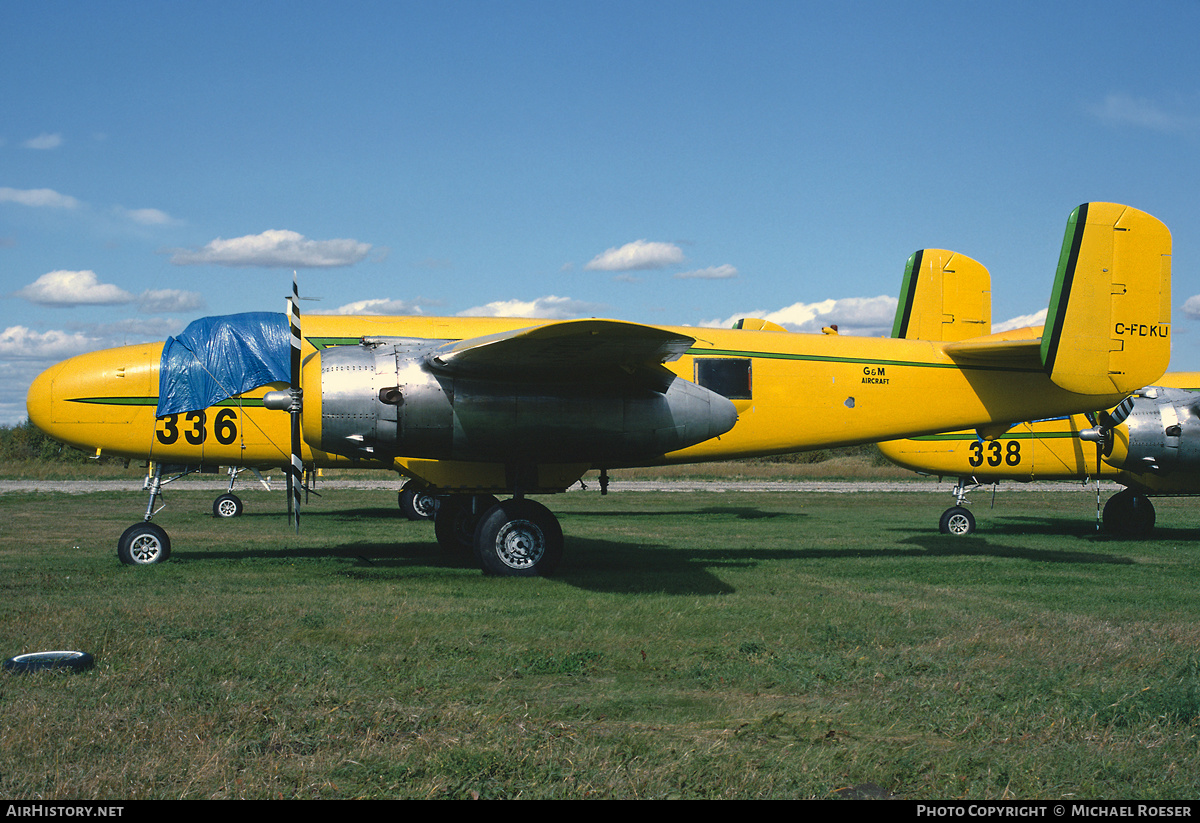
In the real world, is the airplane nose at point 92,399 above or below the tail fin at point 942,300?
below

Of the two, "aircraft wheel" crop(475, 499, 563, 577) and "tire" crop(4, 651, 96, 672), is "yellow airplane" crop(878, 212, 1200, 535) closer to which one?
"aircraft wheel" crop(475, 499, 563, 577)

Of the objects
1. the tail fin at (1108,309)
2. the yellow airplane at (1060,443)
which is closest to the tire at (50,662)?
the tail fin at (1108,309)

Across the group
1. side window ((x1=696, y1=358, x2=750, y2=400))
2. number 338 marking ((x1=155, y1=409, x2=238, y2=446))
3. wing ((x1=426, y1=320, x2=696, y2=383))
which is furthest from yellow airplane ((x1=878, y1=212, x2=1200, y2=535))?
number 338 marking ((x1=155, y1=409, x2=238, y2=446))

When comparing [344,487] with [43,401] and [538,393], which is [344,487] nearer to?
[43,401]

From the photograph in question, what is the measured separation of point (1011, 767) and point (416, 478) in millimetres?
9141

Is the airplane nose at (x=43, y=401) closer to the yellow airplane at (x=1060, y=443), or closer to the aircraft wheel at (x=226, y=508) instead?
the aircraft wheel at (x=226, y=508)

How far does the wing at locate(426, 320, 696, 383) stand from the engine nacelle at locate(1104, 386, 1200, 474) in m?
11.6

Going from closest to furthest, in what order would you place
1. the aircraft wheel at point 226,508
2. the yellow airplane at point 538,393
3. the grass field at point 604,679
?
the grass field at point 604,679 < the yellow airplane at point 538,393 < the aircraft wheel at point 226,508

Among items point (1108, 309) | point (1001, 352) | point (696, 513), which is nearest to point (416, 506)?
point (696, 513)

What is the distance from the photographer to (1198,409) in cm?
1780

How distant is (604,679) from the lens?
693cm

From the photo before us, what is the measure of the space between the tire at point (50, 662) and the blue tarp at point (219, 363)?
696 cm

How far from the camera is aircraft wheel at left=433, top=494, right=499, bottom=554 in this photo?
14438 millimetres

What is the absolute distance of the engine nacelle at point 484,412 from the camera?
11.2 meters
